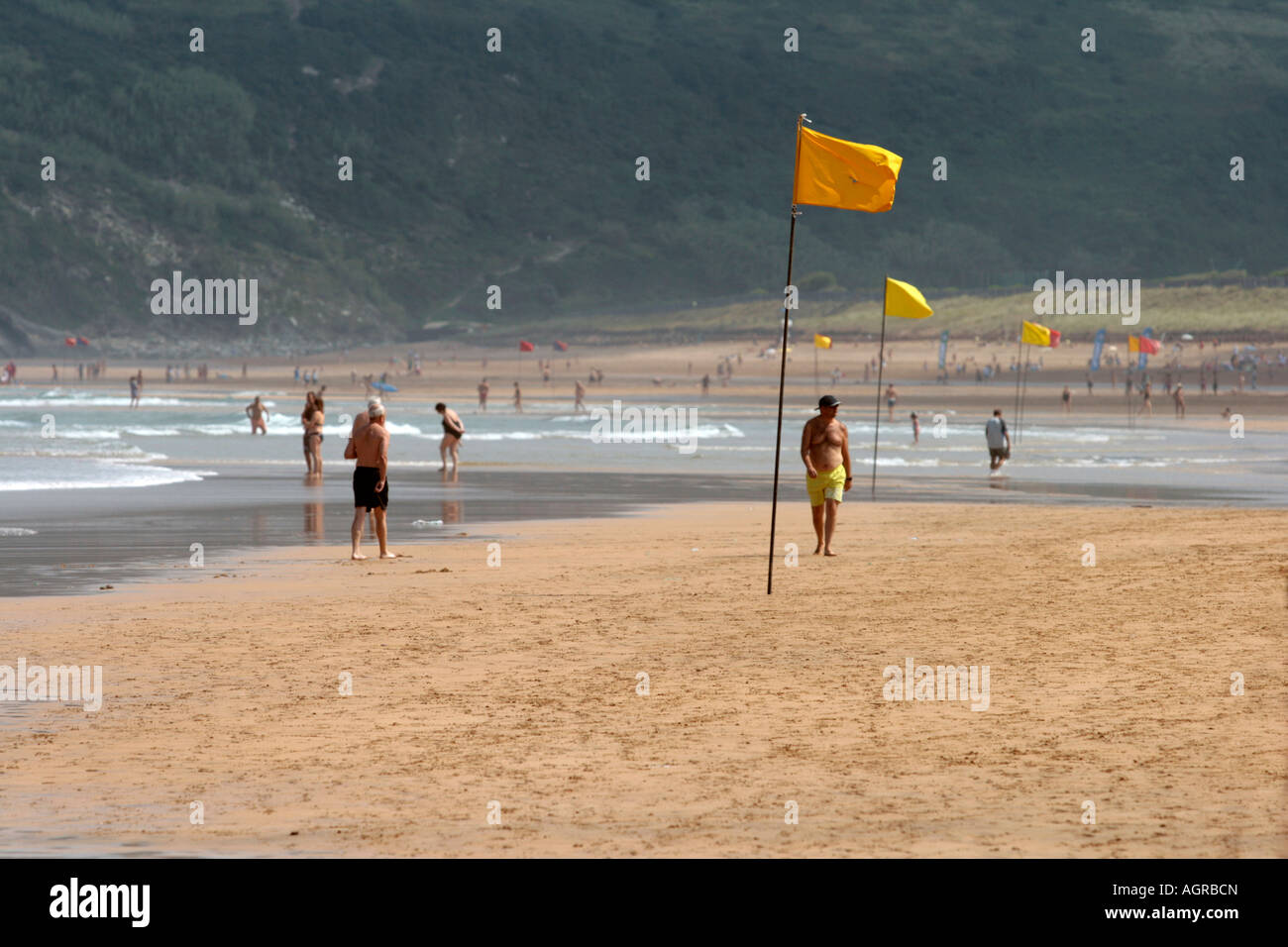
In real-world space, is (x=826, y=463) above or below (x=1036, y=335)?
below

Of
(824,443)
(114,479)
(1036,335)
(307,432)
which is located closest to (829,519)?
(824,443)

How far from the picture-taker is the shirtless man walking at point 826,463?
17.4 metres

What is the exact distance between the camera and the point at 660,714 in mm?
9883

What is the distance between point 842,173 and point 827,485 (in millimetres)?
3920

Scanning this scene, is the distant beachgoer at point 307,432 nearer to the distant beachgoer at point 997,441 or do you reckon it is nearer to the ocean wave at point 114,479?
the ocean wave at point 114,479

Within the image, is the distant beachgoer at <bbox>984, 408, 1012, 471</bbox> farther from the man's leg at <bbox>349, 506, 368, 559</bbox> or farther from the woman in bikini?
the man's leg at <bbox>349, 506, 368, 559</bbox>

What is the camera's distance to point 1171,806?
7.57 metres

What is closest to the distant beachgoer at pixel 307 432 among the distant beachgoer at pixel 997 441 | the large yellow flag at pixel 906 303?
the large yellow flag at pixel 906 303

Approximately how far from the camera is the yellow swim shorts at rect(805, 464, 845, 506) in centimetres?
1778

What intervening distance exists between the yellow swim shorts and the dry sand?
0.98 metres

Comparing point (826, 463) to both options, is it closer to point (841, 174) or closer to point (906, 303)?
point (841, 174)
